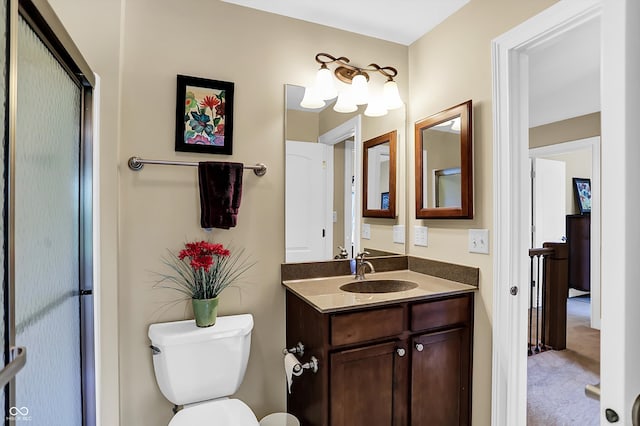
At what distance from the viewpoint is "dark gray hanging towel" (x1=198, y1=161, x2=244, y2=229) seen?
1.69 metres

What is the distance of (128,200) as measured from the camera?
164cm

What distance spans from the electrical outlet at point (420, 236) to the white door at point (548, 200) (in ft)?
10.3

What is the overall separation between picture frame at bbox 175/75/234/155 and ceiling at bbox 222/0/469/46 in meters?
0.47

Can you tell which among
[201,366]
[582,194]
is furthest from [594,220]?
[201,366]

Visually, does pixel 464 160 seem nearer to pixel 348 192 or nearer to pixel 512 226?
pixel 512 226

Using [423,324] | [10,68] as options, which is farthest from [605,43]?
[423,324]

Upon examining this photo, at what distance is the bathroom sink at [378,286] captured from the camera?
192 centimetres

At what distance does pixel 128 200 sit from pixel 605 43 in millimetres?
1744

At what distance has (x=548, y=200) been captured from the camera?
464cm

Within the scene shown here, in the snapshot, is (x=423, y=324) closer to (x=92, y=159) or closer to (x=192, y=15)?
(x=92, y=159)

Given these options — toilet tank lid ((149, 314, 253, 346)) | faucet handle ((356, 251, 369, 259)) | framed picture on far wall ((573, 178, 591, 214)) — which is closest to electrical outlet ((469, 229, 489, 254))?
faucet handle ((356, 251, 369, 259))

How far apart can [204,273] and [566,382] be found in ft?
8.63

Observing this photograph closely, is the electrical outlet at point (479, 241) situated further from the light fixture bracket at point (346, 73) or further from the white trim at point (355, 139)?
the light fixture bracket at point (346, 73)

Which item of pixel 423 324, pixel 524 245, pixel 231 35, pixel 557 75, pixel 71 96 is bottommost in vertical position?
pixel 423 324
